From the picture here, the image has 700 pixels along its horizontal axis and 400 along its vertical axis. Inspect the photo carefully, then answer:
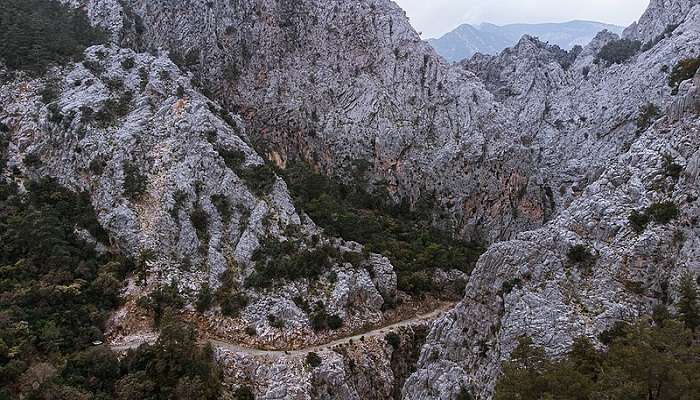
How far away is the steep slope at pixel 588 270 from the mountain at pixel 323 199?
0.16 m

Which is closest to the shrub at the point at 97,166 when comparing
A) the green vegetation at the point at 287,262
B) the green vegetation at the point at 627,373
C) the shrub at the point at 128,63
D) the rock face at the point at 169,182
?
the rock face at the point at 169,182

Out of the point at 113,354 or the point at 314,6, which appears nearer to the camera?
the point at 113,354

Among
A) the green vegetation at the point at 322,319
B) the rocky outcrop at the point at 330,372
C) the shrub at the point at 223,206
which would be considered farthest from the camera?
the shrub at the point at 223,206

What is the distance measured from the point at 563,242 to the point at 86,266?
4245cm

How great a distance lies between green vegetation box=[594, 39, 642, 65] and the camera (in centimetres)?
8769

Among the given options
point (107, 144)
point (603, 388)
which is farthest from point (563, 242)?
point (107, 144)

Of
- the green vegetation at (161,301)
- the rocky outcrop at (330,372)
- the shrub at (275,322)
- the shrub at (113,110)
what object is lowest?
the rocky outcrop at (330,372)

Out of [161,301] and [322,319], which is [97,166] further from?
[322,319]

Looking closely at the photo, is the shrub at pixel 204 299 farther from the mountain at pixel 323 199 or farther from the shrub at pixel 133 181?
the shrub at pixel 133 181

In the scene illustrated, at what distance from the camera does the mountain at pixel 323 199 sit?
36.7 meters

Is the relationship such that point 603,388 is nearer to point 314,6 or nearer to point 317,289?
point 317,289

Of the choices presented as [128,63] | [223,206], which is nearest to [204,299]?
[223,206]

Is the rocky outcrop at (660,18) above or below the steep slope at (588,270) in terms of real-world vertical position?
above

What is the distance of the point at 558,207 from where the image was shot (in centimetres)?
7412
